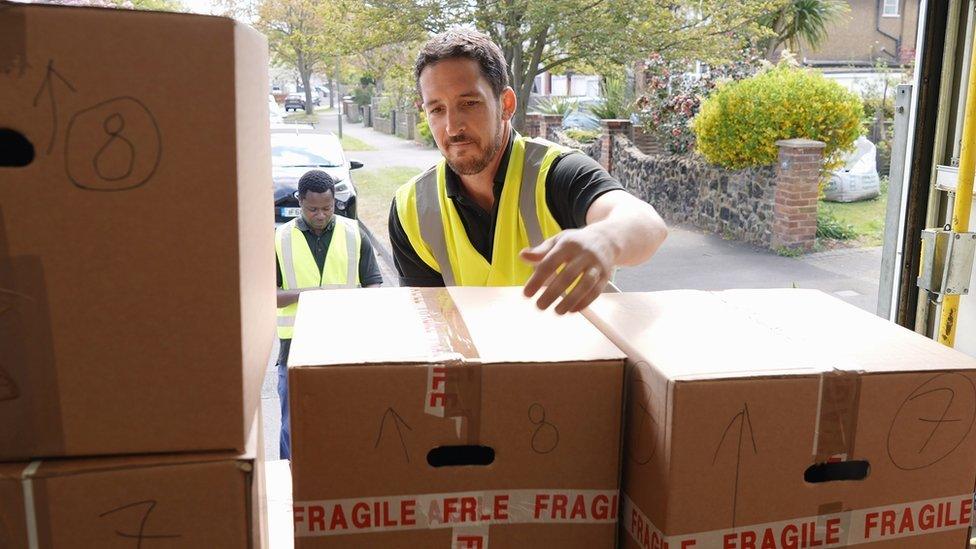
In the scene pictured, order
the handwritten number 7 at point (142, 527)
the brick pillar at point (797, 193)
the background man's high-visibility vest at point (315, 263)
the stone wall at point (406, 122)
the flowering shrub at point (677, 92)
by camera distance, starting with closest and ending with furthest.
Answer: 1. the handwritten number 7 at point (142, 527)
2. the background man's high-visibility vest at point (315, 263)
3. the brick pillar at point (797, 193)
4. the flowering shrub at point (677, 92)
5. the stone wall at point (406, 122)

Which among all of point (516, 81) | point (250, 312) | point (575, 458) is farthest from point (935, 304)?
point (516, 81)

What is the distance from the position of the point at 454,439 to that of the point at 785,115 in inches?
330

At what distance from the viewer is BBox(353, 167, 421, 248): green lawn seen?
34.4 ft

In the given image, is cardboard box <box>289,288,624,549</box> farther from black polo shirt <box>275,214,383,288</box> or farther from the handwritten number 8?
black polo shirt <box>275,214,383,288</box>

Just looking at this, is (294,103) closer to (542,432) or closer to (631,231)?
(631,231)

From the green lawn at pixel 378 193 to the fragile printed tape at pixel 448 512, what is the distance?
7.93m

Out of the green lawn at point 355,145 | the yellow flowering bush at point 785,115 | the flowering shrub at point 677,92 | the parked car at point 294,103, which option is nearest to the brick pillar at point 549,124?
the flowering shrub at point 677,92

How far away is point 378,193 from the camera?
12977 mm

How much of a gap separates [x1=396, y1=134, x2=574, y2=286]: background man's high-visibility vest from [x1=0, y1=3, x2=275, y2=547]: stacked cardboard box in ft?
2.86

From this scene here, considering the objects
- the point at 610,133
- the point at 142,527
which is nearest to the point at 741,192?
the point at 610,133

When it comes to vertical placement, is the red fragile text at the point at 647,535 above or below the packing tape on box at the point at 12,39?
below

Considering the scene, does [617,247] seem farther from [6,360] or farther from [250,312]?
[6,360]

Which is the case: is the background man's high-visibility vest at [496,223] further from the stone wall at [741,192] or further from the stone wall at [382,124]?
the stone wall at [382,124]

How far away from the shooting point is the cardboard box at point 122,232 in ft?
2.89
